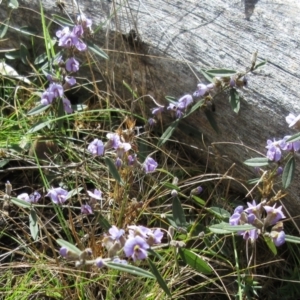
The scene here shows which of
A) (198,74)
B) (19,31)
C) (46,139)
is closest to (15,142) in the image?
(46,139)

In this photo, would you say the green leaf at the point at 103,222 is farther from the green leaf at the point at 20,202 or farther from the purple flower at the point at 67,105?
the purple flower at the point at 67,105

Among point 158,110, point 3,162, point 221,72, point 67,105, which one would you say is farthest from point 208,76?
point 3,162

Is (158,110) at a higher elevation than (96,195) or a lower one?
higher

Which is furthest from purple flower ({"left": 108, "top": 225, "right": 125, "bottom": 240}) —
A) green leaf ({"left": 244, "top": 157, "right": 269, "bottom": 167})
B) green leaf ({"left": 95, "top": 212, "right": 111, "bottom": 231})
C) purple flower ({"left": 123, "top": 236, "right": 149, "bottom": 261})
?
green leaf ({"left": 244, "top": 157, "right": 269, "bottom": 167})

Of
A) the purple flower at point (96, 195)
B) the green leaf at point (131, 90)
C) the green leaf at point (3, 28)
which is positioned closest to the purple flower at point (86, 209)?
the purple flower at point (96, 195)

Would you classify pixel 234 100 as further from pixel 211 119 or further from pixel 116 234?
pixel 116 234

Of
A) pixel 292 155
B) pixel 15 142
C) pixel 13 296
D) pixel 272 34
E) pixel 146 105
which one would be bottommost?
pixel 13 296

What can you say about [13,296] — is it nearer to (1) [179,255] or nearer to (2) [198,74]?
(1) [179,255]
